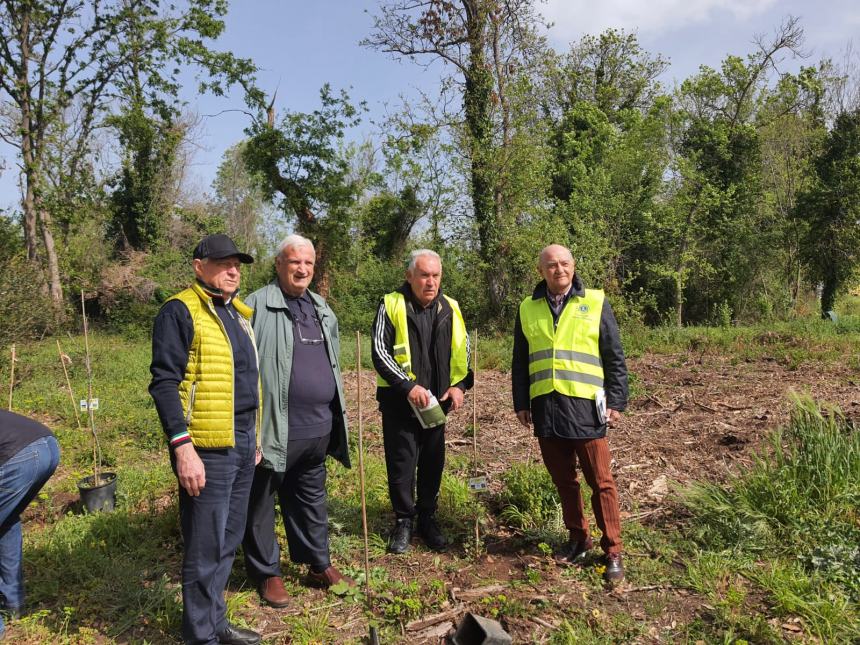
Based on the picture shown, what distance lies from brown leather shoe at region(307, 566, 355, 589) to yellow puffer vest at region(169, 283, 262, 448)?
1.31m

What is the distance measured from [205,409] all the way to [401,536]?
187 centimetres

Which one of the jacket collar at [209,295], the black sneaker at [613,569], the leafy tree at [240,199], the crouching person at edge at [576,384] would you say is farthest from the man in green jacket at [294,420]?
the leafy tree at [240,199]

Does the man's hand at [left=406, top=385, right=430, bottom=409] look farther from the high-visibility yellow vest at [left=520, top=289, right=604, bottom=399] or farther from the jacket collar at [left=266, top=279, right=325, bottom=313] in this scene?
the jacket collar at [left=266, top=279, right=325, bottom=313]

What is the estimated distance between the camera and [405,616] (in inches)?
128

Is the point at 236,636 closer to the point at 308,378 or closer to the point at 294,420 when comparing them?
the point at 294,420

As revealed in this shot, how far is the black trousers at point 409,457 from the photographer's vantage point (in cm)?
383

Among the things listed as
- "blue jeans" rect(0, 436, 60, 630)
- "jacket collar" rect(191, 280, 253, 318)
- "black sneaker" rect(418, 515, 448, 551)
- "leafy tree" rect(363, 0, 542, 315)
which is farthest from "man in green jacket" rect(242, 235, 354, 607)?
"leafy tree" rect(363, 0, 542, 315)

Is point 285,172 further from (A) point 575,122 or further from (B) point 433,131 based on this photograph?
(A) point 575,122

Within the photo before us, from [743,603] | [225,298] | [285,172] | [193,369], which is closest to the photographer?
[193,369]

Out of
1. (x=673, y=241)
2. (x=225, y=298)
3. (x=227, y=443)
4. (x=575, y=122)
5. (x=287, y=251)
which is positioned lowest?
(x=227, y=443)

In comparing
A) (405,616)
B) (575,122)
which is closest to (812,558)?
(405,616)

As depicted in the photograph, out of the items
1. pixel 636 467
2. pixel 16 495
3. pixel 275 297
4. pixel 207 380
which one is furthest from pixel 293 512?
pixel 636 467

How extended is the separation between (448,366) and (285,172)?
17.5m

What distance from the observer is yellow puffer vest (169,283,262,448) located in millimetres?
2660
